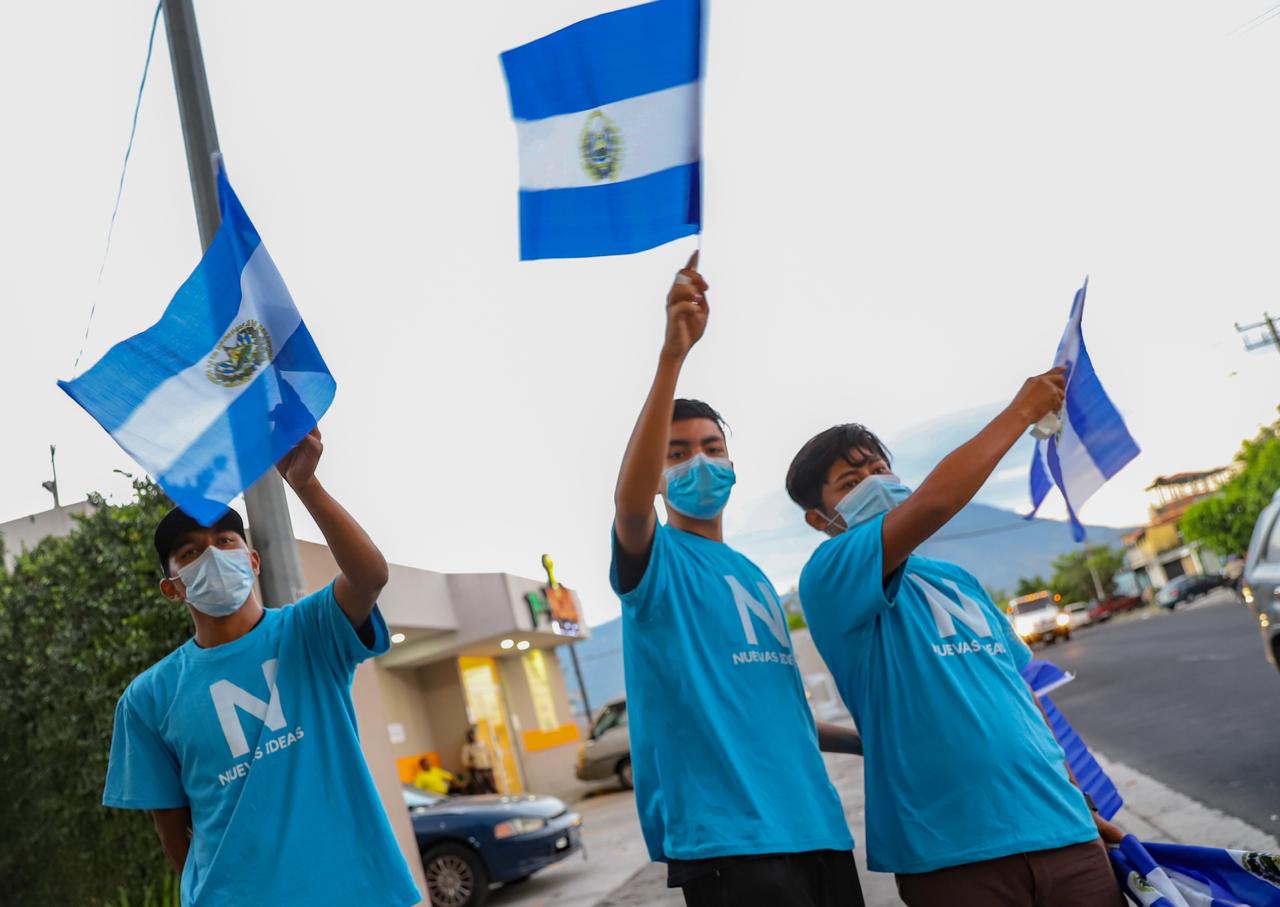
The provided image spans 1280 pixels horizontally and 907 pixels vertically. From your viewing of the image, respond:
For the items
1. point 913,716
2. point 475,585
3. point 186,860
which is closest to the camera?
point 913,716

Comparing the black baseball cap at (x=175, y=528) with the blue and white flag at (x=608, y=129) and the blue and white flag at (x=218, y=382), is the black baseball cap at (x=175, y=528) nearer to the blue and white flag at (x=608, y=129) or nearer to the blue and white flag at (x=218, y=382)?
the blue and white flag at (x=218, y=382)

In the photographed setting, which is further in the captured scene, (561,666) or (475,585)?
(561,666)

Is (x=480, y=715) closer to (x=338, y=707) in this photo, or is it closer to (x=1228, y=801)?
(x=1228, y=801)

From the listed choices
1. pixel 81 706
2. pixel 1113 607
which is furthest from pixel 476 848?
pixel 1113 607

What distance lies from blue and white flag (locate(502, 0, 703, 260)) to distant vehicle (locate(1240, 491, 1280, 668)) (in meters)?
5.66

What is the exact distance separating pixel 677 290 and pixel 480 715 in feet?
76.0

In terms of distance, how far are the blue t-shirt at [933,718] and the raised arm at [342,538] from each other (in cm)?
113

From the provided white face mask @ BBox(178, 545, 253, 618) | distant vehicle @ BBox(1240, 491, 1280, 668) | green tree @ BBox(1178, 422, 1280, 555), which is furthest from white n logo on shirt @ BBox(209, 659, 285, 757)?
green tree @ BBox(1178, 422, 1280, 555)

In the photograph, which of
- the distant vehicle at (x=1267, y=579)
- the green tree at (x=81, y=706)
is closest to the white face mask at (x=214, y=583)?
the green tree at (x=81, y=706)

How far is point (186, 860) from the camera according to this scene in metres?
3.07

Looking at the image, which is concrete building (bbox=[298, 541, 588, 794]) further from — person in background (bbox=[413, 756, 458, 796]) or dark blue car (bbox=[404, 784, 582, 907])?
dark blue car (bbox=[404, 784, 582, 907])

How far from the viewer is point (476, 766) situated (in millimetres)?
21172

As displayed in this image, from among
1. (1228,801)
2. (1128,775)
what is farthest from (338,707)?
(1128,775)

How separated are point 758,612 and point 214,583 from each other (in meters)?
1.49
